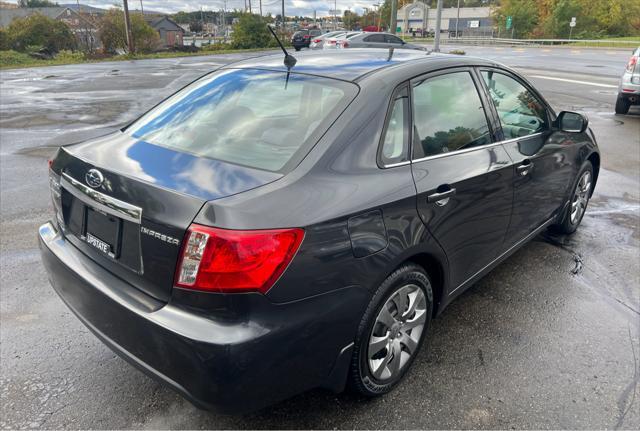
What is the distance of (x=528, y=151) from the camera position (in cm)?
339

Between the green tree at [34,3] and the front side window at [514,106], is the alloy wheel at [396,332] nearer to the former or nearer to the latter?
the front side window at [514,106]

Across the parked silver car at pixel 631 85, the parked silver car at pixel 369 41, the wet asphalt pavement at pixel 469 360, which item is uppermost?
the parked silver car at pixel 369 41

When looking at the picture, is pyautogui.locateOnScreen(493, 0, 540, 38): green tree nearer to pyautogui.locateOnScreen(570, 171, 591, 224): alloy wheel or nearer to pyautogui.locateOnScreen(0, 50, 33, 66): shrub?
pyautogui.locateOnScreen(0, 50, 33, 66): shrub

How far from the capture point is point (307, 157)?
2.17 m

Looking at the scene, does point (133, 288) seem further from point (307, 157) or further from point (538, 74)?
point (538, 74)

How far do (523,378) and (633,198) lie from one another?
4.06 metres

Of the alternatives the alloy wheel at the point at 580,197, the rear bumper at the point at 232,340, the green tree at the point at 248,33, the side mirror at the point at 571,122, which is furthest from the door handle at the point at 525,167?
the green tree at the point at 248,33

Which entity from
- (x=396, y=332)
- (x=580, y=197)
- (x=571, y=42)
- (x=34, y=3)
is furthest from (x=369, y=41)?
(x=34, y=3)

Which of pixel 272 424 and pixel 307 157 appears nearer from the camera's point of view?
pixel 307 157

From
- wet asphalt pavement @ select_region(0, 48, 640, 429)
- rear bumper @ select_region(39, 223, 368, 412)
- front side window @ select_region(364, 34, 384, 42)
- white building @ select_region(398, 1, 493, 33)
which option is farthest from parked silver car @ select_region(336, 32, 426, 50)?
white building @ select_region(398, 1, 493, 33)

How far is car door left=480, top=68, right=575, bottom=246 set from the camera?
329 cm

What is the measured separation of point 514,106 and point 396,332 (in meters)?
2.02

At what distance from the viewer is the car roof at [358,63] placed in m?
2.66

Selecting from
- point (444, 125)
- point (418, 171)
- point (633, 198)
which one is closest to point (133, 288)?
point (418, 171)
